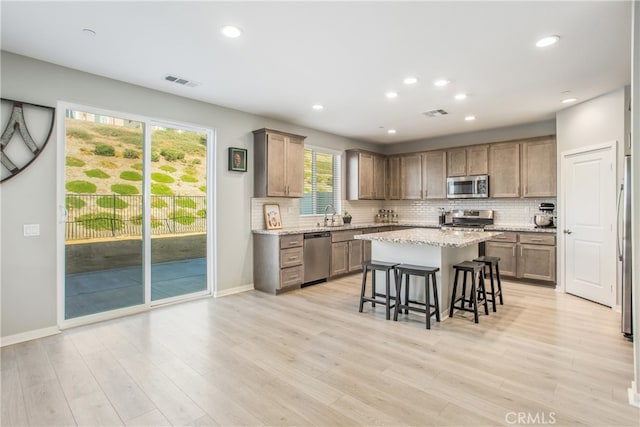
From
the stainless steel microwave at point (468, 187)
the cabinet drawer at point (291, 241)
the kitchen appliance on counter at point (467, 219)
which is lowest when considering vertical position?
the cabinet drawer at point (291, 241)

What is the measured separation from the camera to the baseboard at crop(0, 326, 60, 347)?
320cm

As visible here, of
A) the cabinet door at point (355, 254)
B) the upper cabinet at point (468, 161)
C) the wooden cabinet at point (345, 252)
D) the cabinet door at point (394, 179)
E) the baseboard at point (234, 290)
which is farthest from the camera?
the cabinet door at point (394, 179)

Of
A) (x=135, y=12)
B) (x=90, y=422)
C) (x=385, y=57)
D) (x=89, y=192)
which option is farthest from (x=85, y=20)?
(x=90, y=422)

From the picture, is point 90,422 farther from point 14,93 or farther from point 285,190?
point 285,190

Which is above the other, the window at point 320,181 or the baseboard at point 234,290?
the window at point 320,181

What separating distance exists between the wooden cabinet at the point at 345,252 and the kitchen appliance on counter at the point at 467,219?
1761 millimetres

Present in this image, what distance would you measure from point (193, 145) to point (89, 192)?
4.93 feet

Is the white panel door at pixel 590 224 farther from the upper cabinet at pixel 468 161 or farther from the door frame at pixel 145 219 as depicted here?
the door frame at pixel 145 219

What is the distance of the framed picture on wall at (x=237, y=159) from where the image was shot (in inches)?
199

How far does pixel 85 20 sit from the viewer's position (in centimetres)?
269

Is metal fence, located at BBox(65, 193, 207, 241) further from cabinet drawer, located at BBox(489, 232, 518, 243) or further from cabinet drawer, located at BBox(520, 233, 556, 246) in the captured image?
cabinet drawer, located at BBox(520, 233, 556, 246)

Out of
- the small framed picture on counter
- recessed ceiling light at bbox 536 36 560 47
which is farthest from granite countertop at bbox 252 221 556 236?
Result: recessed ceiling light at bbox 536 36 560 47

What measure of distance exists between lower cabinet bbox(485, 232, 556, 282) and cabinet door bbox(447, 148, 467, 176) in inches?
62.0

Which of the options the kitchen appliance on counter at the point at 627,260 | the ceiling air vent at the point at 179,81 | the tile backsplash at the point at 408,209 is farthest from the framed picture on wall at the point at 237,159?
the kitchen appliance on counter at the point at 627,260
